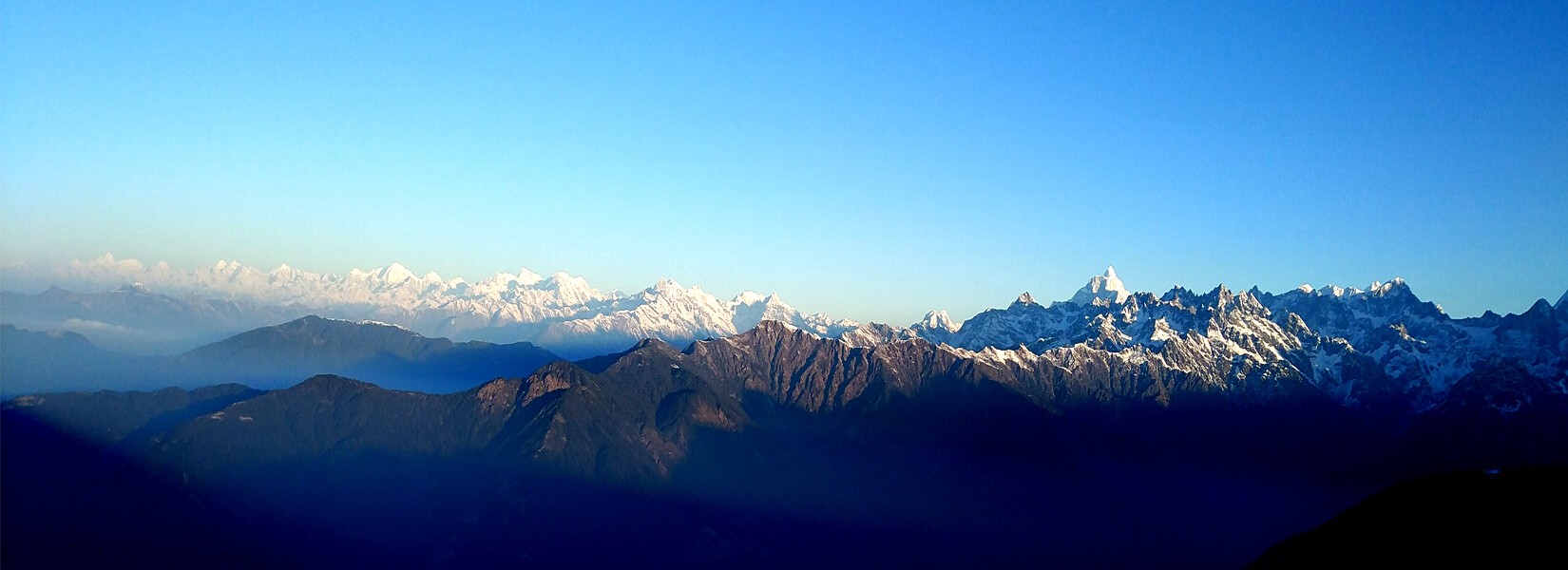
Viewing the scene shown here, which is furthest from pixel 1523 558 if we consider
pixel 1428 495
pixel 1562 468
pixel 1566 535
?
pixel 1562 468

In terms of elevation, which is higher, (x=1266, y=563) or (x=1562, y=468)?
(x=1562, y=468)

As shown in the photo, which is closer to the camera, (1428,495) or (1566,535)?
(1566,535)

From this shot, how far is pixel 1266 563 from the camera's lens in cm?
12812

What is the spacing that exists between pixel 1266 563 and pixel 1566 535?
31004mm

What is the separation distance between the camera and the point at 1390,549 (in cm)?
12031

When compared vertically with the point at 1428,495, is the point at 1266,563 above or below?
below

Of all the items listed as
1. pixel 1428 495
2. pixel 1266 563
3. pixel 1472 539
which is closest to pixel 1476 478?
pixel 1428 495

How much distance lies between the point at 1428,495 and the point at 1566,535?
18580mm

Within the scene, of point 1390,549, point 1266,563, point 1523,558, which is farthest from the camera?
point 1266,563

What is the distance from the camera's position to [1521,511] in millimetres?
120875

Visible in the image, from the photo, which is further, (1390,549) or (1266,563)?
(1266,563)

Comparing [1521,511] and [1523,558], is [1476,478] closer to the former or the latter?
[1521,511]

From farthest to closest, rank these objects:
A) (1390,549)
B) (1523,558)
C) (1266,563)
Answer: (1266,563)
(1390,549)
(1523,558)

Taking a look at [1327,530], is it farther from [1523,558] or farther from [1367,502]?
[1523,558]
